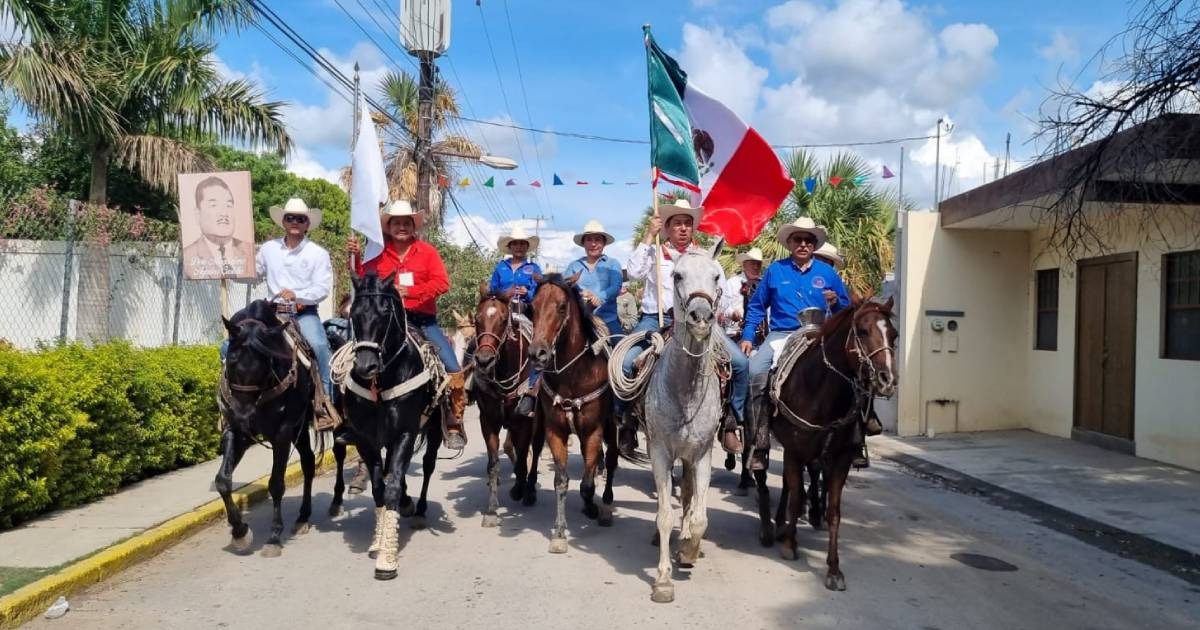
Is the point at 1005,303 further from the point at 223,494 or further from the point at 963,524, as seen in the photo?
the point at 223,494

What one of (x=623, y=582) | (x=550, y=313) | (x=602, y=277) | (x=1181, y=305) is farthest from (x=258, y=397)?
(x=1181, y=305)

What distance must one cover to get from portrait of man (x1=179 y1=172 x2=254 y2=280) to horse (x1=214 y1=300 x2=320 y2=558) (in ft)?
6.12

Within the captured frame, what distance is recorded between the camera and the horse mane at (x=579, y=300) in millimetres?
7086

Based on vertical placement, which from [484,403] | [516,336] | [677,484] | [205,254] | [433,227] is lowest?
[677,484]

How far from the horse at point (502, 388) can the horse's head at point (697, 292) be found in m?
2.28

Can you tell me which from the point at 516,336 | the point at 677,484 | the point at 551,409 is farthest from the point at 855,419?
the point at 677,484

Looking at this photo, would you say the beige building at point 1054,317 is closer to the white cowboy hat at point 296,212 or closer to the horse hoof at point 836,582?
the horse hoof at point 836,582

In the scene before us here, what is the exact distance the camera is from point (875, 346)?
598 cm

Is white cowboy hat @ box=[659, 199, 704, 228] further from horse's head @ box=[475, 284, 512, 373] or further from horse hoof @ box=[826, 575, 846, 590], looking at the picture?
horse hoof @ box=[826, 575, 846, 590]

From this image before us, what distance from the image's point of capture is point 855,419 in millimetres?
6484

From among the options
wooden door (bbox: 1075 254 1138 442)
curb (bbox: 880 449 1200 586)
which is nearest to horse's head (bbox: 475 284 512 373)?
curb (bbox: 880 449 1200 586)

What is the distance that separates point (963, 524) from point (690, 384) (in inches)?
164

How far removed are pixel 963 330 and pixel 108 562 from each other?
13.1m

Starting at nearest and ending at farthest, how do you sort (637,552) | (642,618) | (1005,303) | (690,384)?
1. (642,618)
2. (690,384)
3. (637,552)
4. (1005,303)
